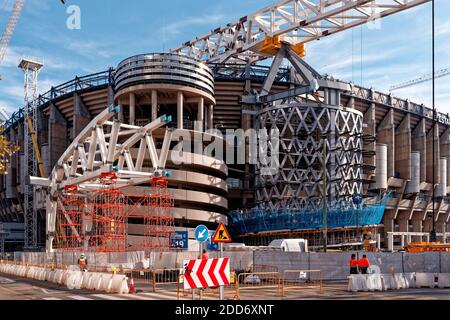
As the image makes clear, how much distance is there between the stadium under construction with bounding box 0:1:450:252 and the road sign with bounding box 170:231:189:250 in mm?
3213

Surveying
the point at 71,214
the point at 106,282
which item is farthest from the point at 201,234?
the point at 71,214

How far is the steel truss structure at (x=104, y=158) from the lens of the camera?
42031 mm

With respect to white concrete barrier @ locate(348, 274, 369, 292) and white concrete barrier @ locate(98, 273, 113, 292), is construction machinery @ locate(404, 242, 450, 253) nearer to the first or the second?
white concrete barrier @ locate(348, 274, 369, 292)

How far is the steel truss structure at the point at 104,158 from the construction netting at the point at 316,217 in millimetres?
26536

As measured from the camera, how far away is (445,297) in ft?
70.1

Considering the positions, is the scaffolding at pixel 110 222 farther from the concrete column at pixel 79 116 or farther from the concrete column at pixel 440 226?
the concrete column at pixel 440 226

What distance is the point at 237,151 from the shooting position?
79688mm

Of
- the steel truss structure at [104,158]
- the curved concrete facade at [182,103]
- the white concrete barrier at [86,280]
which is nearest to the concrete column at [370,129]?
the curved concrete facade at [182,103]

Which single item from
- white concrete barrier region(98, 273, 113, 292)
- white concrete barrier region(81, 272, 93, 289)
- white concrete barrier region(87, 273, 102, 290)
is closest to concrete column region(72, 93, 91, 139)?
white concrete barrier region(81, 272, 93, 289)

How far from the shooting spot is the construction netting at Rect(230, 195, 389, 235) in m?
69.7

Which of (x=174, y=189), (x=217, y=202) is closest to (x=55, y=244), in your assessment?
(x=174, y=189)

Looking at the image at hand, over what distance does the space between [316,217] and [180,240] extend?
22.5 meters

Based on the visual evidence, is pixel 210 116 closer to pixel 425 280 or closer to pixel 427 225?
pixel 427 225

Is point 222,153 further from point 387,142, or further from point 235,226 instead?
point 387,142
